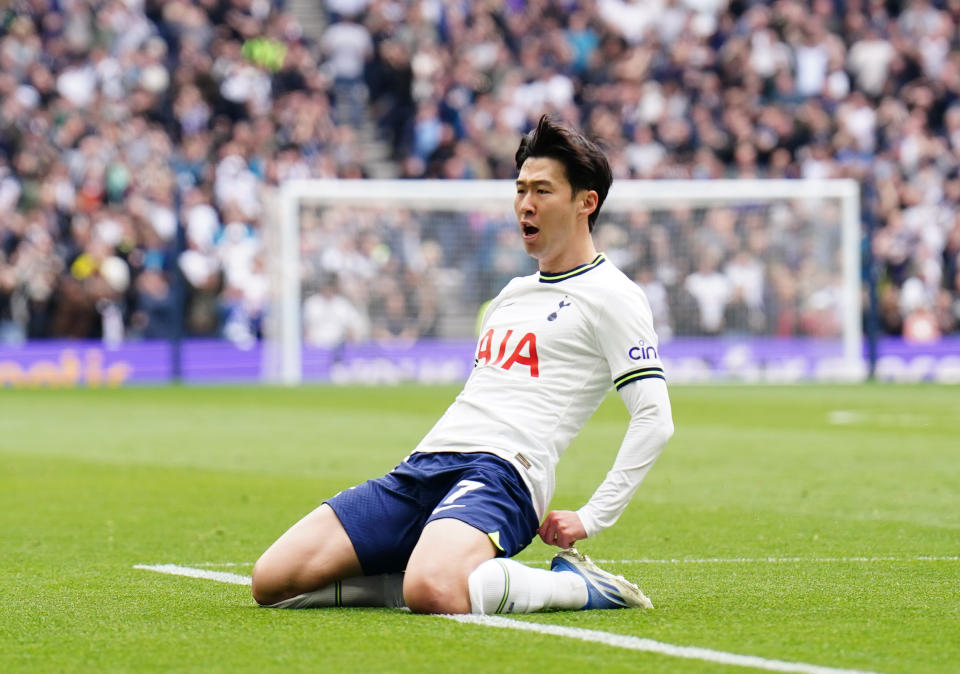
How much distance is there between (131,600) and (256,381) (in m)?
19.4

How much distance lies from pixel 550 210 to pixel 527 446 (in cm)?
84

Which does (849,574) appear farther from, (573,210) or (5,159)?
(5,159)

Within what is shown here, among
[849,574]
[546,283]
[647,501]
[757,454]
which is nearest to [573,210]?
[546,283]

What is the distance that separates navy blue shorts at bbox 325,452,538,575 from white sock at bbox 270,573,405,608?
5 centimetres

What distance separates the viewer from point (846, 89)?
100 ft

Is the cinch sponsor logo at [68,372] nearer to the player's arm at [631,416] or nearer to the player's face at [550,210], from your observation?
the player's face at [550,210]

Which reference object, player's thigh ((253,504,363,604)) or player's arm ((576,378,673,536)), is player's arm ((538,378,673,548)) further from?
player's thigh ((253,504,363,604))

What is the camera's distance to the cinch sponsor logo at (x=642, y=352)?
229 inches

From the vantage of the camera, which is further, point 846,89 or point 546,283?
point 846,89

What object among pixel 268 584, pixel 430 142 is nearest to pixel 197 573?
pixel 268 584

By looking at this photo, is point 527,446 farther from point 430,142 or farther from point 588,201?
point 430,142

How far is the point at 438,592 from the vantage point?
5605mm

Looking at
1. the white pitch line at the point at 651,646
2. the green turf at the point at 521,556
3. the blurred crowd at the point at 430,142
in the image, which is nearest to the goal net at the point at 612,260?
the blurred crowd at the point at 430,142

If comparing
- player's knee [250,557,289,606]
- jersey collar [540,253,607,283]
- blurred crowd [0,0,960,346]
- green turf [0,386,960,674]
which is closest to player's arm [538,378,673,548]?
green turf [0,386,960,674]
